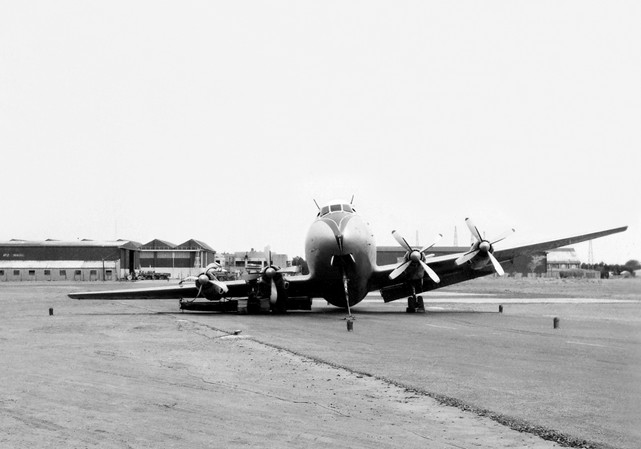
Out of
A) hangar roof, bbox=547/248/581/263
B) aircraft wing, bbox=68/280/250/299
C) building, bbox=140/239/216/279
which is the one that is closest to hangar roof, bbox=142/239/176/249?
building, bbox=140/239/216/279

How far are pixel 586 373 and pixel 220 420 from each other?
26.5ft

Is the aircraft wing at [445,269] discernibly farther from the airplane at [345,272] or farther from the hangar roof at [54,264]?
the hangar roof at [54,264]

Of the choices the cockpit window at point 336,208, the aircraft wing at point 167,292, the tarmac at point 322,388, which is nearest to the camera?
the tarmac at point 322,388

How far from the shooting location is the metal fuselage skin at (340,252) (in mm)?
32125

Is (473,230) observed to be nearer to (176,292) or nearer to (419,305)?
(419,305)

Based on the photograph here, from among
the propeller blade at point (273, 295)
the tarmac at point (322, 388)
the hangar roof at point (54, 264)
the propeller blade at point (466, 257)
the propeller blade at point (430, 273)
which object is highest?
the hangar roof at point (54, 264)

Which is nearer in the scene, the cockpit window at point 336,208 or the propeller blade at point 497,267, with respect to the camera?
the propeller blade at point 497,267

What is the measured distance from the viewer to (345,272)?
33125 millimetres

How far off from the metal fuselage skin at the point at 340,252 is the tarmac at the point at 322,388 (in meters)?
7.88

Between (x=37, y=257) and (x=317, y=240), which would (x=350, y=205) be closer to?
(x=317, y=240)

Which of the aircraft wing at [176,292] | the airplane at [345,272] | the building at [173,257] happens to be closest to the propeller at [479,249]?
the airplane at [345,272]

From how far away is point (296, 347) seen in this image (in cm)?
1964

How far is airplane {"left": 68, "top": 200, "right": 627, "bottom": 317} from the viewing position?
3269 centimetres

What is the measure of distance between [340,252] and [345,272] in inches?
Answer: 60.7
